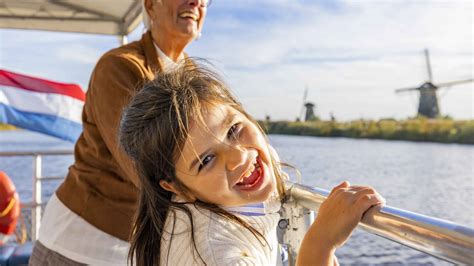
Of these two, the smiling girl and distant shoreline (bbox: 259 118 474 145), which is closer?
the smiling girl

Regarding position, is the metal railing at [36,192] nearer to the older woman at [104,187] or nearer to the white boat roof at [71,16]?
the white boat roof at [71,16]

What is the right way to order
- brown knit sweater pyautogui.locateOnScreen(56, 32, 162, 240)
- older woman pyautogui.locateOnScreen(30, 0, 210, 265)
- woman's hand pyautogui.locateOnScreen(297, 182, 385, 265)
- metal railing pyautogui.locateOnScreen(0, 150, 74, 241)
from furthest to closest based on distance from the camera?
metal railing pyautogui.locateOnScreen(0, 150, 74, 241) → older woman pyautogui.locateOnScreen(30, 0, 210, 265) → brown knit sweater pyautogui.locateOnScreen(56, 32, 162, 240) → woman's hand pyautogui.locateOnScreen(297, 182, 385, 265)

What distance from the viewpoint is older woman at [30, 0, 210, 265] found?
141cm

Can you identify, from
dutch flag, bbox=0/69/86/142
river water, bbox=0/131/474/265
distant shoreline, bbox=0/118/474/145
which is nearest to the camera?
dutch flag, bbox=0/69/86/142

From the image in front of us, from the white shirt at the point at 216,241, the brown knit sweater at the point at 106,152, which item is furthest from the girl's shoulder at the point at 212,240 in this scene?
the brown knit sweater at the point at 106,152

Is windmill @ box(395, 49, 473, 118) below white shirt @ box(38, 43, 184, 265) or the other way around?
the other way around

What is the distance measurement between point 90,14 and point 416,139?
126 feet

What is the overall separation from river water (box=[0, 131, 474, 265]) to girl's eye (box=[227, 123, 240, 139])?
9408 millimetres

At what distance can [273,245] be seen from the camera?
96 centimetres

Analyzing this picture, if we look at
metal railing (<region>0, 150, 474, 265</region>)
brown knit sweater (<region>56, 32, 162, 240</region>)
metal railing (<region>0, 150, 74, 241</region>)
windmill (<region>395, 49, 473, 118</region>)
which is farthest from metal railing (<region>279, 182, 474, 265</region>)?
windmill (<region>395, 49, 473, 118</region>)

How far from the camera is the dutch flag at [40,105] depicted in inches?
167

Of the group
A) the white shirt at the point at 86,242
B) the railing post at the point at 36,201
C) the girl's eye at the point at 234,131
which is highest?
the girl's eye at the point at 234,131

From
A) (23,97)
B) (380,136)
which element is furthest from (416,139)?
(23,97)

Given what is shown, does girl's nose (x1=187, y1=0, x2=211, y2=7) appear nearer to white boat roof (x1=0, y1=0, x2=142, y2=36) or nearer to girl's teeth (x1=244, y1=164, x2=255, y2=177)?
girl's teeth (x1=244, y1=164, x2=255, y2=177)
